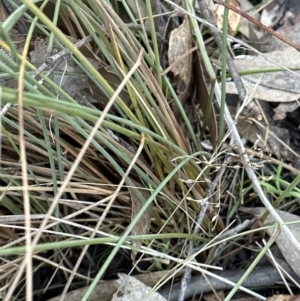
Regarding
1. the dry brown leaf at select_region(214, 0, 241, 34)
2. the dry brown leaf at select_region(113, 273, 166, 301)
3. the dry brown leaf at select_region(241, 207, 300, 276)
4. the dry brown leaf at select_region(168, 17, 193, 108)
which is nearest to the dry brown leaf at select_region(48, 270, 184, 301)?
the dry brown leaf at select_region(113, 273, 166, 301)

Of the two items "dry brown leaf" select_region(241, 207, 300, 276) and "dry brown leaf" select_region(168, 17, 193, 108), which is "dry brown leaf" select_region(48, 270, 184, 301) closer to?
"dry brown leaf" select_region(241, 207, 300, 276)

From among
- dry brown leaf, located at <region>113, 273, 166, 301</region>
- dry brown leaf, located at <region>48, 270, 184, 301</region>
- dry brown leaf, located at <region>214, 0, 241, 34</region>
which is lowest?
dry brown leaf, located at <region>48, 270, 184, 301</region>

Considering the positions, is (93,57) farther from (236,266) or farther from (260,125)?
(236,266)

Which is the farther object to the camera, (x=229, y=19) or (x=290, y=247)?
(x=229, y=19)

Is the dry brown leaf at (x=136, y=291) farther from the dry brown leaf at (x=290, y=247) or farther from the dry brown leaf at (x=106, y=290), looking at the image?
the dry brown leaf at (x=290, y=247)

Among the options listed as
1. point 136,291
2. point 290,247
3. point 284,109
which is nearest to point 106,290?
point 136,291

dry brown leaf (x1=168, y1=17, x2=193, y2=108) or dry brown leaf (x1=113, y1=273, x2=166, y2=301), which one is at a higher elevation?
dry brown leaf (x1=168, y1=17, x2=193, y2=108)

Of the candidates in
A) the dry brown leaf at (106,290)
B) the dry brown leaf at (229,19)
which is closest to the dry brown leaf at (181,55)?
the dry brown leaf at (229,19)

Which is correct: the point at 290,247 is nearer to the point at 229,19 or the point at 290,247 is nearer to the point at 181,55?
the point at 181,55

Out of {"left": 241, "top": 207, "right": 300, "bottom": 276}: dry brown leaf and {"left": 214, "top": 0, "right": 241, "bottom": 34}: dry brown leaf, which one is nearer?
{"left": 241, "top": 207, "right": 300, "bottom": 276}: dry brown leaf
